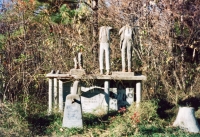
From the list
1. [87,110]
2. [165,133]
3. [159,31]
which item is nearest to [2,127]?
[87,110]

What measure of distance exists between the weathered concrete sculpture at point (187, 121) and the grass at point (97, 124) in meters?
0.28

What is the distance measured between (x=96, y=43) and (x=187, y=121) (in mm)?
5044

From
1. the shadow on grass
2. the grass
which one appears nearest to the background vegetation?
the shadow on grass

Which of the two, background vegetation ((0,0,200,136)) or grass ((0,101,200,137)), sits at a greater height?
background vegetation ((0,0,200,136))

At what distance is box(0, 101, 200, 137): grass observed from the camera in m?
8.00

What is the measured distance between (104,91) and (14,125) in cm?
280

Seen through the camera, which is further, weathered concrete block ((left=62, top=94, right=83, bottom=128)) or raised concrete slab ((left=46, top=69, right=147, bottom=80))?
raised concrete slab ((left=46, top=69, right=147, bottom=80))

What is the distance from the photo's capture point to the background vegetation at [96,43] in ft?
37.5

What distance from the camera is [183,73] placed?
13312 mm

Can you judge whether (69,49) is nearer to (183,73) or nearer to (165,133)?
(183,73)

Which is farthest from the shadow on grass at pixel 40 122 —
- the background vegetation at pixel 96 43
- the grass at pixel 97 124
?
the background vegetation at pixel 96 43

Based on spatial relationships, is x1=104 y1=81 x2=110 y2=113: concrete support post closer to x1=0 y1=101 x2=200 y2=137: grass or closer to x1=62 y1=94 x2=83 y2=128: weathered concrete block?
x1=0 y1=101 x2=200 y2=137: grass

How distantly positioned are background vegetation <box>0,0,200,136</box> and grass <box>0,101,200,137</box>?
48.5 inches

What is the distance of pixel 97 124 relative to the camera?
8914mm
